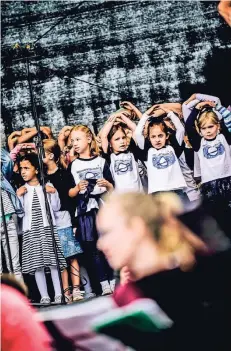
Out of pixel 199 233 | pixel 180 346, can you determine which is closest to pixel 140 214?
pixel 199 233

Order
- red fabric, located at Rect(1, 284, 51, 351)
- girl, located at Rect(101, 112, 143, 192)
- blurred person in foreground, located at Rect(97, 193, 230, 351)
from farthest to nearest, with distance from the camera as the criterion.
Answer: girl, located at Rect(101, 112, 143, 192), red fabric, located at Rect(1, 284, 51, 351), blurred person in foreground, located at Rect(97, 193, 230, 351)

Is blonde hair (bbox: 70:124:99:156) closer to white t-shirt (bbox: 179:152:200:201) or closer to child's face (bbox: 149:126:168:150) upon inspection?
child's face (bbox: 149:126:168:150)

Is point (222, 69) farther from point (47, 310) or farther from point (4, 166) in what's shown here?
point (47, 310)

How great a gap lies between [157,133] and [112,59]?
0.71 meters

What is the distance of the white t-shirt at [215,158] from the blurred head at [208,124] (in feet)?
0.14

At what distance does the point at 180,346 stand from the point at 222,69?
237 centimetres

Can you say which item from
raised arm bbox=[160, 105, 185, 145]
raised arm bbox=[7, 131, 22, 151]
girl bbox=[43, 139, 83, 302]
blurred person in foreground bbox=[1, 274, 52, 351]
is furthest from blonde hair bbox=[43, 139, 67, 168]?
blurred person in foreground bbox=[1, 274, 52, 351]

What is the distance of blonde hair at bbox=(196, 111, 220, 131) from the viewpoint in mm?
3961

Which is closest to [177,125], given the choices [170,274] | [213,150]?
[213,150]

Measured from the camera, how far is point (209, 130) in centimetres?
392

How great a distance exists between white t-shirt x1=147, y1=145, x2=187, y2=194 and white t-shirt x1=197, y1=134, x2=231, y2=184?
0.59ft

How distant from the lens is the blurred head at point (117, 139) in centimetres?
395

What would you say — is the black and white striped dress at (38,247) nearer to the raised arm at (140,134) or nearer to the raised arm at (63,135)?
the raised arm at (63,135)

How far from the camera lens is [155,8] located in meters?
4.18
